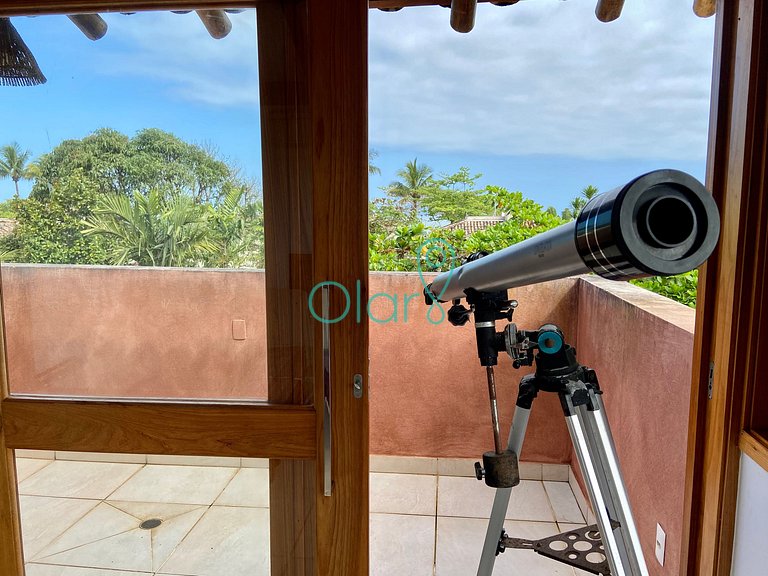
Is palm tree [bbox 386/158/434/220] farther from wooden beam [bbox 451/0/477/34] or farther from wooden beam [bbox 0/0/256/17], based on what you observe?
wooden beam [bbox 0/0/256/17]

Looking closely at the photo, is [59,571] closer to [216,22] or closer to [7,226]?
[7,226]

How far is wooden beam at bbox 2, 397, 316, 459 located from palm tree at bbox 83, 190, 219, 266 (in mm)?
332

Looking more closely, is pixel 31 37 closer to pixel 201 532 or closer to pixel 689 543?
pixel 201 532

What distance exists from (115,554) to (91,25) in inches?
48.3

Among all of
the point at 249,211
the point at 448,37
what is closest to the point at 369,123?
the point at 249,211

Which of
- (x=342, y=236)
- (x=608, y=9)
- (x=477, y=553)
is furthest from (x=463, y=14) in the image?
(x=477, y=553)

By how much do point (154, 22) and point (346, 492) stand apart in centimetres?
109

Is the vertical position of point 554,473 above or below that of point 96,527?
below

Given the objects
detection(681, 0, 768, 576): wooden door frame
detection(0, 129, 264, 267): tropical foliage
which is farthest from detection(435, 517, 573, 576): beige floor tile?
detection(0, 129, 264, 267): tropical foliage

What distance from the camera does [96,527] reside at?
4.21 feet

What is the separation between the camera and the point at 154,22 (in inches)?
42.9

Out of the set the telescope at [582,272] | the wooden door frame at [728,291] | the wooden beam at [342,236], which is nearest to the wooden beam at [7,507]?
the wooden beam at [342,236]

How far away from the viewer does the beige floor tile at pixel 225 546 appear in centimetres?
125

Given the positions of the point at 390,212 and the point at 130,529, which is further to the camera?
the point at 390,212
